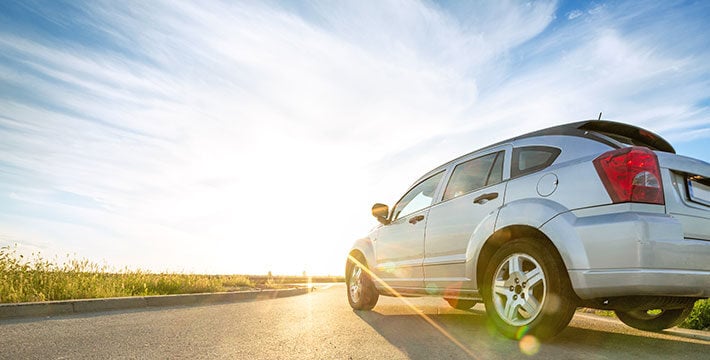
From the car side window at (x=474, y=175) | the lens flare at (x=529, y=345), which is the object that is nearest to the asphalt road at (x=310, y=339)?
the lens flare at (x=529, y=345)

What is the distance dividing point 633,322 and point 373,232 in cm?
348

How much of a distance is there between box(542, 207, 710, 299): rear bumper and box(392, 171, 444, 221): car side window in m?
2.34

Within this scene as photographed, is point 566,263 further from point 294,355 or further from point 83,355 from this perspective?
point 83,355

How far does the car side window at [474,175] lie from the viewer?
16.4 ft

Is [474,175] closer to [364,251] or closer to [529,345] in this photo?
[529,345]

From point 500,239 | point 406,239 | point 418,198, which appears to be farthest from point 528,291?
point 418,198

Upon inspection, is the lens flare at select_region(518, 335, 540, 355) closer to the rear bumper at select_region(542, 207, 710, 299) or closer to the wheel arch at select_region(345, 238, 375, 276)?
the rear bumper at select_region(542, 207, 710, 299)

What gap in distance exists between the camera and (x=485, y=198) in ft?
15.9

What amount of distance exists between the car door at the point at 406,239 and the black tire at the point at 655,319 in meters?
2.13

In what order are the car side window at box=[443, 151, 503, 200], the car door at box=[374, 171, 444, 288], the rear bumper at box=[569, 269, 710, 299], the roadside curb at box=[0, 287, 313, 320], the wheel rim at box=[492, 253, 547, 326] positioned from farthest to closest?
the roadside curb at box=[0, 287, 313, 320] < the car door at box=[374, 171, 444, 288] < the car side window at box=[443, 151, 503, 200] < the wheel rim at box=[492, 253, 547, 326] < the rear bumper at box=[569, 269, 710, 299]

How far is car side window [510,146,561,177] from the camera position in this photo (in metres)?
4.38

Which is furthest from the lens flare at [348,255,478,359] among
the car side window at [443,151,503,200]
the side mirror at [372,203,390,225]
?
the car side window at [443,151,503,200]

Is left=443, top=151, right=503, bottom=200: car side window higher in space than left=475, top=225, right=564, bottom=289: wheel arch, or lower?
higher

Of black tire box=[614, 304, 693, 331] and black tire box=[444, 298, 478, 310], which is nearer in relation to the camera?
black tire box=[614, 304, 693, 331]
